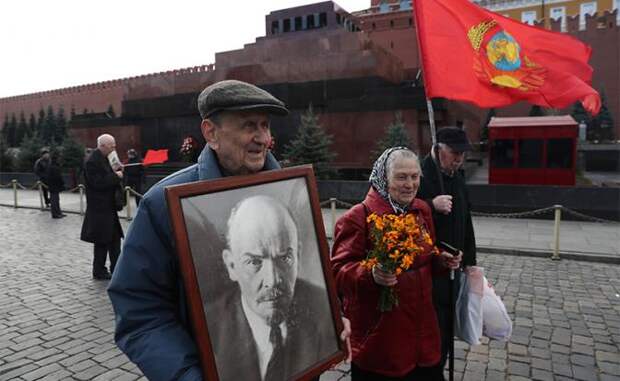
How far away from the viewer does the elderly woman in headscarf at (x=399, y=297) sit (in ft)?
7.63

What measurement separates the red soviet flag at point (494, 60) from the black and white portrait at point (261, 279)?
2108 millimetres

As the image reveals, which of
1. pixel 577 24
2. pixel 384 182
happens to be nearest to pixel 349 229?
pixel 384 182

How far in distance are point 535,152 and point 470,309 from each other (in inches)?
456

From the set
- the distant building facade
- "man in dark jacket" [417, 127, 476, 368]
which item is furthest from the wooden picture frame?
the distant building facade

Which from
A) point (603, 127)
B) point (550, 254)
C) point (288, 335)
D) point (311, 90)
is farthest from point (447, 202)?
point (603, 127)

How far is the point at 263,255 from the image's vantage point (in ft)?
4.71

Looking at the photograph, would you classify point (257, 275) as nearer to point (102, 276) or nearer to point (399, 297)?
point (399, 297)

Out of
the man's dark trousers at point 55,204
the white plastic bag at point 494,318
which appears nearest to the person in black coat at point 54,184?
the man's dark trousers at point 55,204

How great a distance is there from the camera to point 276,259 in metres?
1.47

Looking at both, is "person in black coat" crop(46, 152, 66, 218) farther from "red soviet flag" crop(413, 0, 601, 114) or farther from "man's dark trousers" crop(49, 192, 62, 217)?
"red soviet flag" crop(413, 0, 601, 114)

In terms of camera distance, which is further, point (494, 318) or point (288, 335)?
point (494, 318)

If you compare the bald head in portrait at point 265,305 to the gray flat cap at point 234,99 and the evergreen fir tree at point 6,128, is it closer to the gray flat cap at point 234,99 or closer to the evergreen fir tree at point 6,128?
the gray flat cap at point 234,99

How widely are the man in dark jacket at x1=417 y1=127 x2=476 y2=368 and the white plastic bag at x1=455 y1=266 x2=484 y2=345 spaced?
0.06 m

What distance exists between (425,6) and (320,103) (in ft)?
42.8
